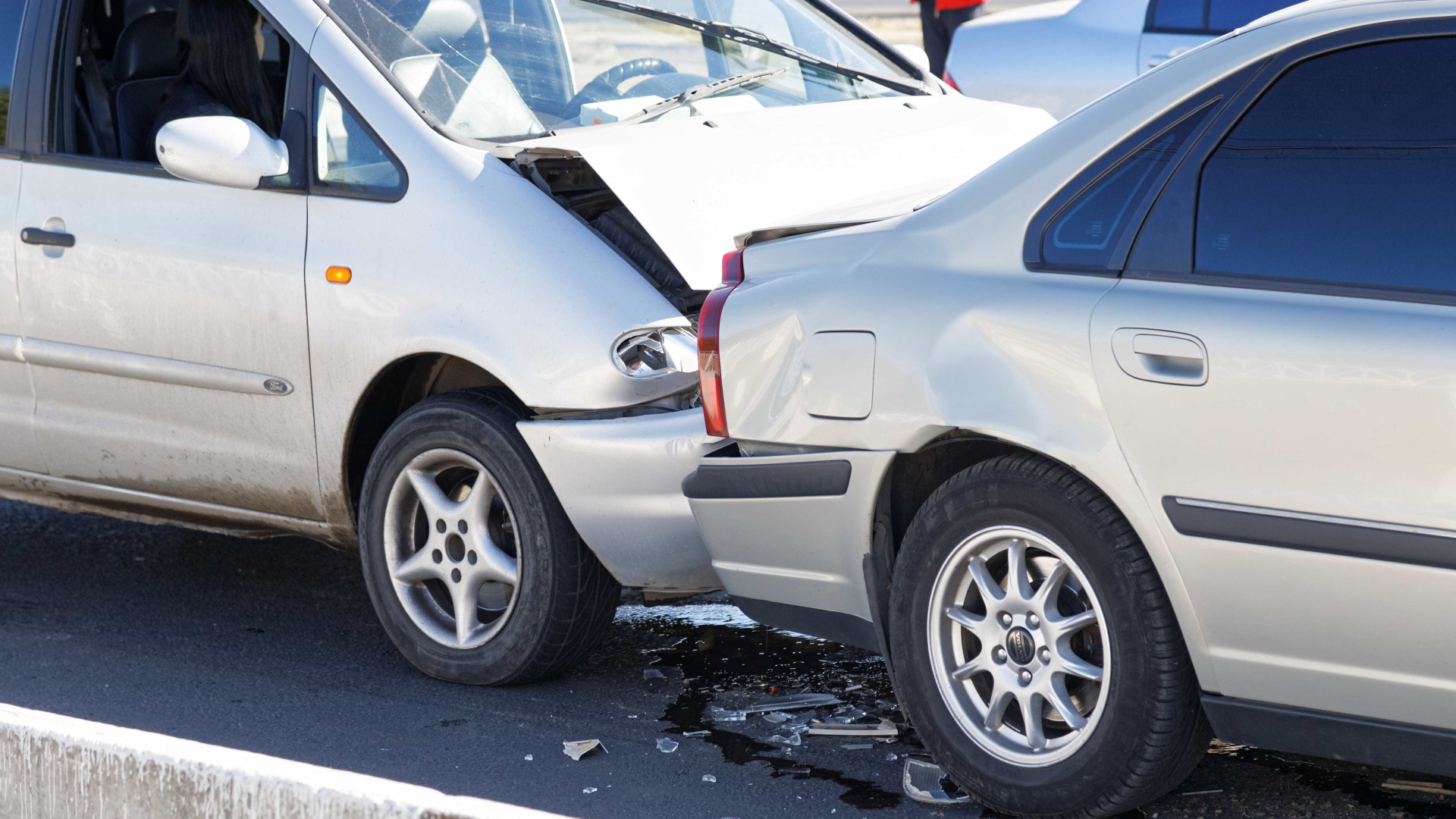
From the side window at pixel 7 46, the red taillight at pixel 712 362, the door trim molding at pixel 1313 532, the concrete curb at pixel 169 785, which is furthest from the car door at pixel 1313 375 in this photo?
the side window at pixel 7 46

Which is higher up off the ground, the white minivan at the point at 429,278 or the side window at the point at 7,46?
the side window at the point at 7,46

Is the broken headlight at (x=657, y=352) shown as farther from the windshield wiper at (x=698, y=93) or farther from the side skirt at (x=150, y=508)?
the side skirt at (x=150, y=508)

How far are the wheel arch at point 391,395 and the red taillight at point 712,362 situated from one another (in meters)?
0.82

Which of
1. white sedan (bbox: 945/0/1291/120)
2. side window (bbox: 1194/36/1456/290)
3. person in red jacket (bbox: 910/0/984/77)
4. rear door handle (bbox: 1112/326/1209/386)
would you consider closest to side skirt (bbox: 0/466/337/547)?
rear door handle (bbox: 1112/326/1209/386)

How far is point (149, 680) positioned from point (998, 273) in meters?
2.67

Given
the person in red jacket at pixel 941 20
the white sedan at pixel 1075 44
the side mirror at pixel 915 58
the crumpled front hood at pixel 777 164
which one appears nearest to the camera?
the crumpled front hood at pixel 777 164

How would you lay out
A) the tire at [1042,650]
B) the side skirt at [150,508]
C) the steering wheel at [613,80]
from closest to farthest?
1. the tire at [1042,650]
2. the side skirt at [150,508]
3. the steering wheel at [613,80]

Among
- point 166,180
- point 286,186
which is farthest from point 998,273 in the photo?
point 166,180

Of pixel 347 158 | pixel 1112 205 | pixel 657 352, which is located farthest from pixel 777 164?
pixel 1112 205

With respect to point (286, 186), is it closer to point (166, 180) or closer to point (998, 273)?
point (166, 180)

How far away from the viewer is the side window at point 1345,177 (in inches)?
114

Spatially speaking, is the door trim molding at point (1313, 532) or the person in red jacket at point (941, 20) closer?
the door trim molding at point (1313, 532)

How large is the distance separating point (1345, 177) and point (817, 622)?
1.49 m

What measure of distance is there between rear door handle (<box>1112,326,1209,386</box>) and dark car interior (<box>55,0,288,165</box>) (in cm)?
288
